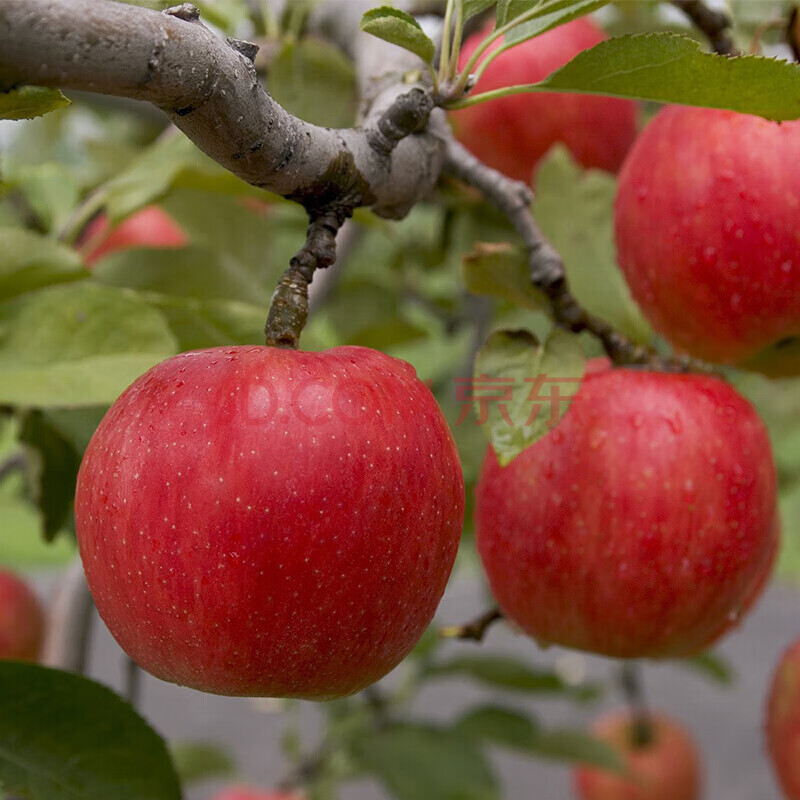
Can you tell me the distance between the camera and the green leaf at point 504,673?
43.3 inches

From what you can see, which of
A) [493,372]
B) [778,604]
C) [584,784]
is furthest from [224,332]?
[778,604]

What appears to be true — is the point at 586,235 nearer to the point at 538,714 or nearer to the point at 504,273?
the point at 504,273

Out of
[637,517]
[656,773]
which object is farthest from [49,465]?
[656,773]

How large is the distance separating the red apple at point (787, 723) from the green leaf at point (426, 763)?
0.29 metres

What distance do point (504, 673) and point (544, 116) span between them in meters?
0.64

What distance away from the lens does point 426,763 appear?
42.3 inches

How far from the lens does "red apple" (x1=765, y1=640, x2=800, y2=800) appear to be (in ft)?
2.84

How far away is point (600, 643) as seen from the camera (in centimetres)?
51

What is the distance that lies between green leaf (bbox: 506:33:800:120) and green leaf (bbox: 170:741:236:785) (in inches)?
42.9

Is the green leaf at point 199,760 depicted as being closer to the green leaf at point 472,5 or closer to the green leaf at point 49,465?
the green leaf at point 49,465

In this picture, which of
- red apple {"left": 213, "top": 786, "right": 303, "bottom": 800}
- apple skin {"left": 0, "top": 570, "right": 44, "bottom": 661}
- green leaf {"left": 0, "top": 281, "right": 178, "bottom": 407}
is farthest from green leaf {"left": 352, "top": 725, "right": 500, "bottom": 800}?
green leaf {"left": 0, "top": 281, "right": 178, "bottom": 407}

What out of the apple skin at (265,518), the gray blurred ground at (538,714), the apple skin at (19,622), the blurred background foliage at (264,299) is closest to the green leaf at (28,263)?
the blurred background foliage at (264,299)

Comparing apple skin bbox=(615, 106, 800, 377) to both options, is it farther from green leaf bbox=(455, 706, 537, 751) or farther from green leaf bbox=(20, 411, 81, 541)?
green leaf bbox=(455, 706, 537, 751)

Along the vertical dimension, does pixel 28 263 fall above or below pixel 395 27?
below
